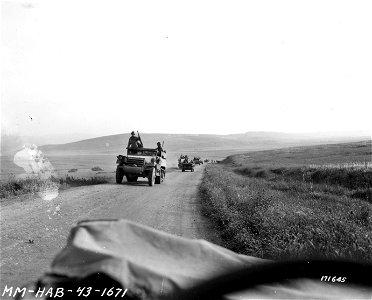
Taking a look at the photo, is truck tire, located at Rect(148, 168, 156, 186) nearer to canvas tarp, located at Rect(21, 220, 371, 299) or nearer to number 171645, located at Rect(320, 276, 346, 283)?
canvas tarp, located at Rect(21, 220, 371, 299)

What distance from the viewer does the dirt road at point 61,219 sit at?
5945mm

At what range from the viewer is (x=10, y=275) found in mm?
5246

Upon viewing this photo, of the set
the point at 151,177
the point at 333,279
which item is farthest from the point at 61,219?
the point at 151,177

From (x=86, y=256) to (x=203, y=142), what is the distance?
170881 millimetres

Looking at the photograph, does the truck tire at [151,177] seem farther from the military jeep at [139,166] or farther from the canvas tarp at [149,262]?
the canvas tarp at [149,262]

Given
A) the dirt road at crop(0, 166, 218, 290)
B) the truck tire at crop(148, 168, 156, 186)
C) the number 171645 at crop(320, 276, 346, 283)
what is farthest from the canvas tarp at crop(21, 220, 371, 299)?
the truck tire at crop(148, 168, 156, 186)

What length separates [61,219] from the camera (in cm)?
980

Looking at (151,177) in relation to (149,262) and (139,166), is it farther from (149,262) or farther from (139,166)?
(149,262)

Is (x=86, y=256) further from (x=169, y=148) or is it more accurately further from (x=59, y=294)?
(x=169, y=148)

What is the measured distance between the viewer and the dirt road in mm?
5945

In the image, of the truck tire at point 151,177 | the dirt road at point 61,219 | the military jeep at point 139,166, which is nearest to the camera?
the dirt road at point 61,219

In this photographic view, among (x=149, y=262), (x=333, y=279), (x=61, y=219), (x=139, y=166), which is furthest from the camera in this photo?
(x=139, y=166)

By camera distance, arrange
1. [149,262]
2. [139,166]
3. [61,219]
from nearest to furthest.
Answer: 1. [149,262]
2. [61,219]
3. [139,166]

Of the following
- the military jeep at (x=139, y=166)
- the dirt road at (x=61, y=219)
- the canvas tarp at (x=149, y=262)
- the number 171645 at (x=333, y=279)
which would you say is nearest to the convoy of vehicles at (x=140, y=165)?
the military jeep at (x=139, y=166)
